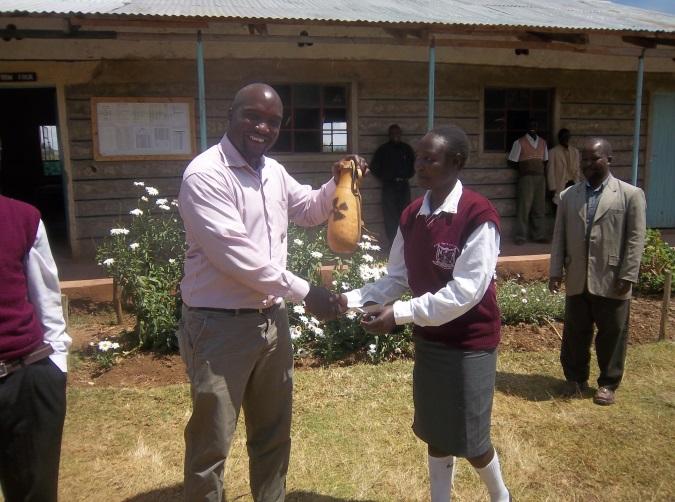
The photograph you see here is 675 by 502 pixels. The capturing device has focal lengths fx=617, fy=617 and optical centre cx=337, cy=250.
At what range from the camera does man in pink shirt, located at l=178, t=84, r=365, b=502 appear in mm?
2342

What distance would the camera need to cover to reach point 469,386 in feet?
8.16

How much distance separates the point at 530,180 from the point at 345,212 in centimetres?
693

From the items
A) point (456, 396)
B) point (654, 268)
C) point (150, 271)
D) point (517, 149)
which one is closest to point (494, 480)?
point (456, 396)

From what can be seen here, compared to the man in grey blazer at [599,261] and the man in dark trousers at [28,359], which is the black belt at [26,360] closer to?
the man in dark trousers at [28,359]

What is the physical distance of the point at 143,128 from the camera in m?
7.93

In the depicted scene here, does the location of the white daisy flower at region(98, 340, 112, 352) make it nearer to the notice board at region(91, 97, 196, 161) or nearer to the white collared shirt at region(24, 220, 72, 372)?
the white collared shirt at region(24, 220, 72, 372)

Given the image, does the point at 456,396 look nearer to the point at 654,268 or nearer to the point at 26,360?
the point at 26,360

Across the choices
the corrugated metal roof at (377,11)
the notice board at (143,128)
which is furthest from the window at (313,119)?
the corrugated metal roof at (377,11)

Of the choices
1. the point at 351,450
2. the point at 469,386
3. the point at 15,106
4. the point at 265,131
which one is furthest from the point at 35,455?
the point at 15,106

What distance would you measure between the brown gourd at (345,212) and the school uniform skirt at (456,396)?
557mm

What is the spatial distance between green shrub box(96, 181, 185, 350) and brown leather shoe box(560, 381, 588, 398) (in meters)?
3.01

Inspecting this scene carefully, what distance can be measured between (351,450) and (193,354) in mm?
1480

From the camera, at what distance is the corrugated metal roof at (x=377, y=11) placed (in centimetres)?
566

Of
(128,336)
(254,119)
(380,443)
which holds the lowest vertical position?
(380,443)
